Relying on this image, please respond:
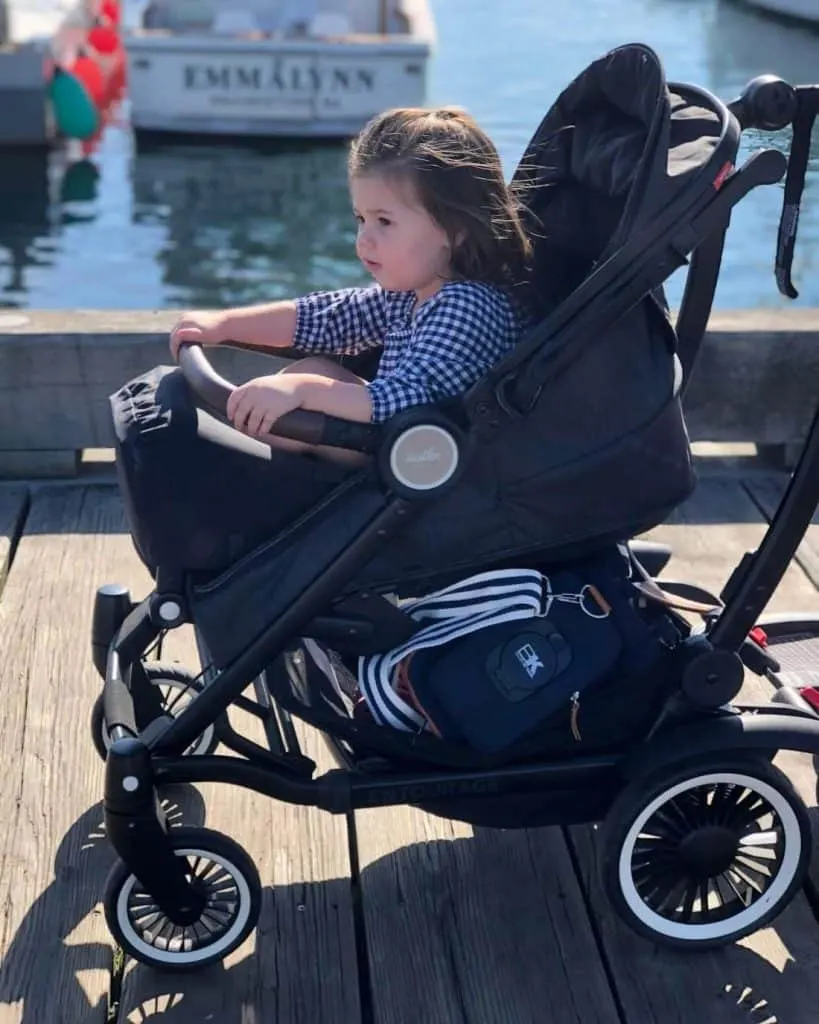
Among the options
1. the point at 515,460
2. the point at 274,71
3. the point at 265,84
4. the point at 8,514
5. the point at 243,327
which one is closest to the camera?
the point at 515,460

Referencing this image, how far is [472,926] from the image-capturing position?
97.7 inches

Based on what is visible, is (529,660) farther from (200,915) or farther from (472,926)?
(200,915)

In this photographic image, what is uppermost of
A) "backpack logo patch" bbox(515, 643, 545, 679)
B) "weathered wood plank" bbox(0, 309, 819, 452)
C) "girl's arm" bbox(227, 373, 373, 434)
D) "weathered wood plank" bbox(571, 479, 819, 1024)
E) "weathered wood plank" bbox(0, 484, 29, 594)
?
"girl's arm" bbox(227, 373, 373, 434)

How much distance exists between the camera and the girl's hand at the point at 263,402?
2104mm

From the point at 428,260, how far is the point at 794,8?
1069 inches

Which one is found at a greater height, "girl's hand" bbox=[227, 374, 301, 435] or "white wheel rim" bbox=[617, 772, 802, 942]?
"girl's hand" bbox=[227, 374, 301, 435]

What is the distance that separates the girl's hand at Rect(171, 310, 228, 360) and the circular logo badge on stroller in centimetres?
54

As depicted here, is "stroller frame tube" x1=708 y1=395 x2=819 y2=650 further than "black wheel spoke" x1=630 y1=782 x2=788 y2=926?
No

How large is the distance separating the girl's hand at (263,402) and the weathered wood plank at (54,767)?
921 millimetres

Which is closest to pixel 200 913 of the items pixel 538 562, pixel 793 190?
pixel 538 562

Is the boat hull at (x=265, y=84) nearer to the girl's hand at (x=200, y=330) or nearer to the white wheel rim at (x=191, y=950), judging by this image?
the girl's hand at (x=200, y=330)

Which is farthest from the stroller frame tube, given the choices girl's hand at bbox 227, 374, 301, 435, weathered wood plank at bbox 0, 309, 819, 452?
weathered wood plank at bbox 0, 309, 819, 452

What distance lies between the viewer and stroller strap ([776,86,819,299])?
2330mm

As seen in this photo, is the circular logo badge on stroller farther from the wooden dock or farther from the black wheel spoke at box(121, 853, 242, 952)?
the wooden dock
